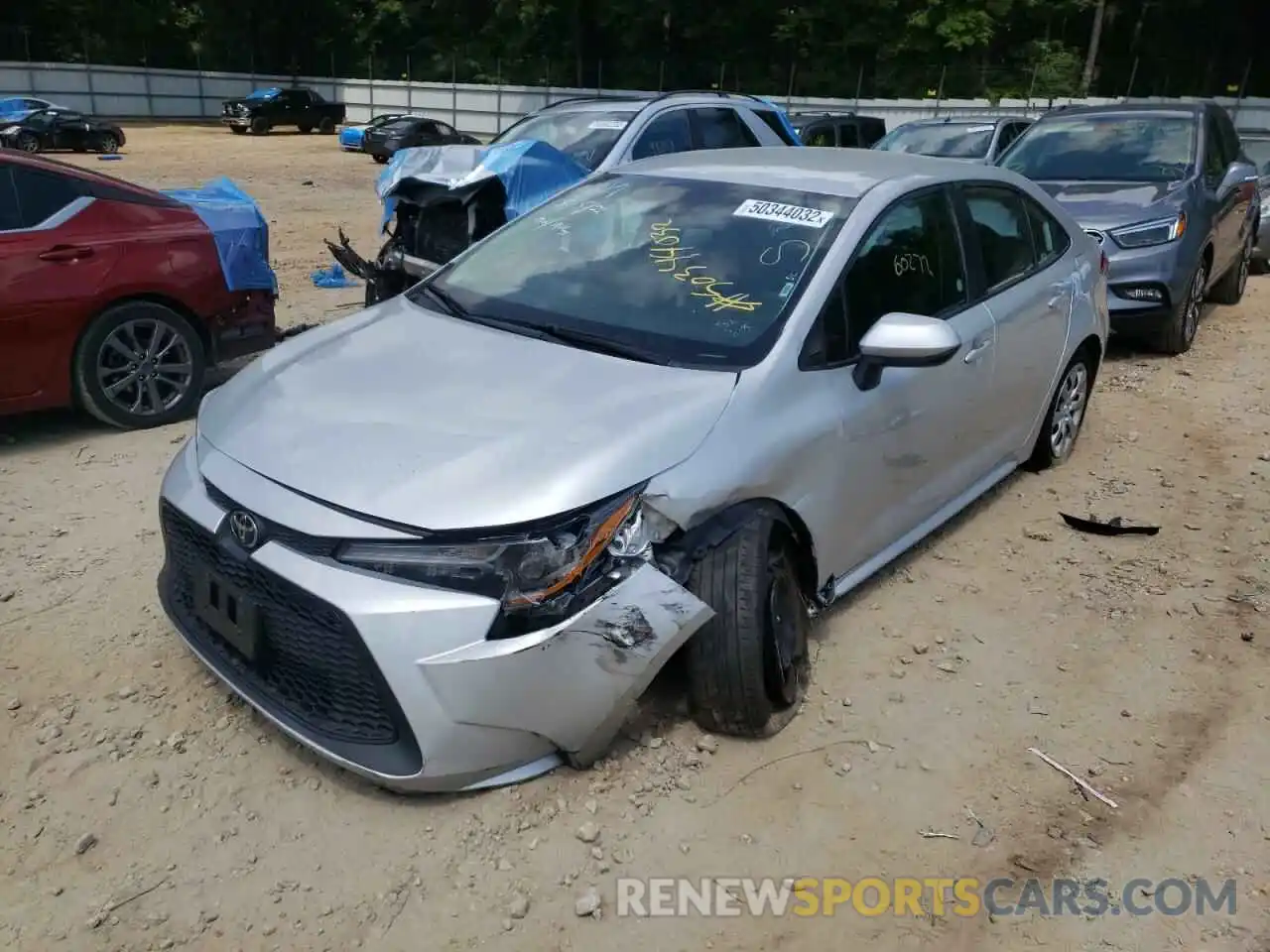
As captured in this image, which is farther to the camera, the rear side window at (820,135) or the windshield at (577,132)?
the rear side window at (820,135)

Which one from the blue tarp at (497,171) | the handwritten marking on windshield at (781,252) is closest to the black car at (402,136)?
the blue tarp at (497,171)

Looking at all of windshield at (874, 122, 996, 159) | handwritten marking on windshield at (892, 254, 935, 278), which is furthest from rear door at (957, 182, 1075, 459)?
windshield at (874, 122, 996, 159)

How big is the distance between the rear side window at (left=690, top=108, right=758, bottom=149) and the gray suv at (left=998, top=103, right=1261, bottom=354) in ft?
7.26

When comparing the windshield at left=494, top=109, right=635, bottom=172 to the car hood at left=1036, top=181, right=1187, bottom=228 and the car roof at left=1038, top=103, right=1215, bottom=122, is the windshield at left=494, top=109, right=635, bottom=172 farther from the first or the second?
the car roof at left=1038, top=103, right=1215, bottom=122

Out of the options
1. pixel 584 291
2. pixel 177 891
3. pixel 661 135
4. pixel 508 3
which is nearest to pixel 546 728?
pixel 177 891

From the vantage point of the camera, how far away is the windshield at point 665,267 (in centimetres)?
340

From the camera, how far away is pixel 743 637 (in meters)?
2.97

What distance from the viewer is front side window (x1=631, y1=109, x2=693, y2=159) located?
28.0 feet

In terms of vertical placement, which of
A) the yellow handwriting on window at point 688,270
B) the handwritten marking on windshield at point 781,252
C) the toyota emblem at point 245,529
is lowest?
the toyota emblem at point 245,529

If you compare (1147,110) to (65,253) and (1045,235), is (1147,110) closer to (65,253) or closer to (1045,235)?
(1045,235)

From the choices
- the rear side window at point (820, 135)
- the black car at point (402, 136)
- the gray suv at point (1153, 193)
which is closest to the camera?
the gray suv at point (1153, 193)

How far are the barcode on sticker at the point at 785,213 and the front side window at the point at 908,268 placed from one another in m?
0.18

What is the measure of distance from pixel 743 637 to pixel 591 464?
673 millimetres

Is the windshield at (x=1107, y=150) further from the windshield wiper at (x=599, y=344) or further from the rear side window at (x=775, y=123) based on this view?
the windshield wiper at (x=599, y=344)
